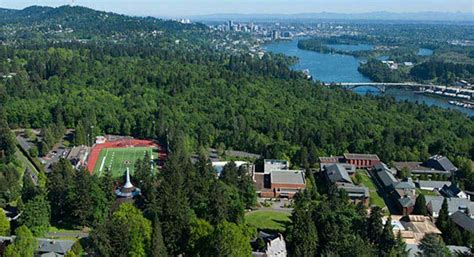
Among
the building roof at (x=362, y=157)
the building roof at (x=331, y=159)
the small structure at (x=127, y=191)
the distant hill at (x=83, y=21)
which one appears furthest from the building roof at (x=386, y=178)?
the distant hill at (x=83, y=21)

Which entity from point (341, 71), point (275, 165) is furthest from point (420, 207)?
point (341, 71)

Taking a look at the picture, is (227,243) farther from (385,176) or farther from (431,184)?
(431,184)

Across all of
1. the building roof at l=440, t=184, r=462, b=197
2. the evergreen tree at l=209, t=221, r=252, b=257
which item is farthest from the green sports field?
the building roof at l=440, t=184, r=462, b=197

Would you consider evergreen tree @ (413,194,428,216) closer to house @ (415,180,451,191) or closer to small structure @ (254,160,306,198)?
house @ (415,180,451,191)

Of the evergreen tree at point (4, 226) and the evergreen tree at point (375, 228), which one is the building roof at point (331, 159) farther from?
the evergreen tree at point (4, 226)

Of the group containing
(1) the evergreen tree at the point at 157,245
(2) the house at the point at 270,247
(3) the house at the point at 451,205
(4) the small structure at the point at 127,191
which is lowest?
(3) the house at the point at 451,205

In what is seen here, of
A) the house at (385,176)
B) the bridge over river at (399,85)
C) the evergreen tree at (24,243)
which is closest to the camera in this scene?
the evergreen tree at (24,243)

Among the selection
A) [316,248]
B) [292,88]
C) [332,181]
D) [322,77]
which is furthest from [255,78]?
[316,248]
